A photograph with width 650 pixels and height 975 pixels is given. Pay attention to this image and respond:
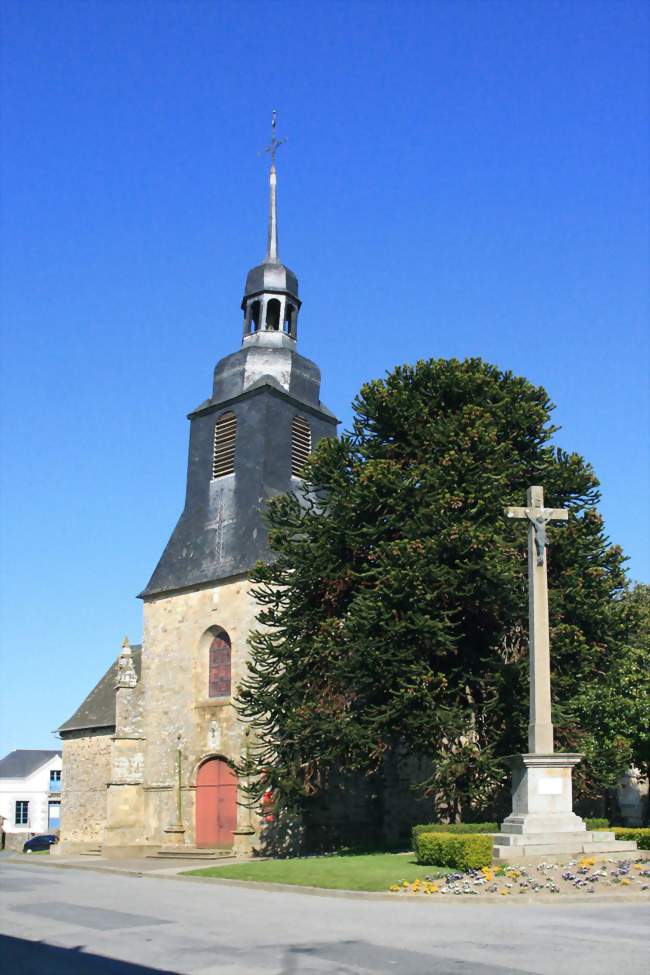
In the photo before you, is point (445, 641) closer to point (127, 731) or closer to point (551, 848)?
point (551, 848)

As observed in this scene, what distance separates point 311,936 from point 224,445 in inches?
962

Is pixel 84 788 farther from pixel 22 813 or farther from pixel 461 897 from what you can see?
pixel 22 813

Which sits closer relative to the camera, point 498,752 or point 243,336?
point 498,752

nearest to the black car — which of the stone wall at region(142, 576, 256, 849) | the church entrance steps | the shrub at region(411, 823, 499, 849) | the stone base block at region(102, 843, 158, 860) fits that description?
the stone base block at region(102, 843, 158, 860)

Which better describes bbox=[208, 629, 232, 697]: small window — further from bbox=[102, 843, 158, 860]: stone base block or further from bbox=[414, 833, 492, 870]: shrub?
bbox=[414, 833, 492, 870]: shrub

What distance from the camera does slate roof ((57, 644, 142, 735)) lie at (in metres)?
38.5

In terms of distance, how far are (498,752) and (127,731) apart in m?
14.7

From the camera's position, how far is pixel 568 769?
58.0 feet

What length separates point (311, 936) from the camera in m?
10.7

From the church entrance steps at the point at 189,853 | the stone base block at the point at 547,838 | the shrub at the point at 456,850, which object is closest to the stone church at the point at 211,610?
the church entrance steps at the point at 189,853

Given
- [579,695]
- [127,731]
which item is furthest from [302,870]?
[127,731]

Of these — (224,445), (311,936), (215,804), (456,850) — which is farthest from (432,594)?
(224,445)

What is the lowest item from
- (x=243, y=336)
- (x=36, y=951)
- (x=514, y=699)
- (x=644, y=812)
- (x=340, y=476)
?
(x=644, y=812)

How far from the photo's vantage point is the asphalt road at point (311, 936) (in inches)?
345
